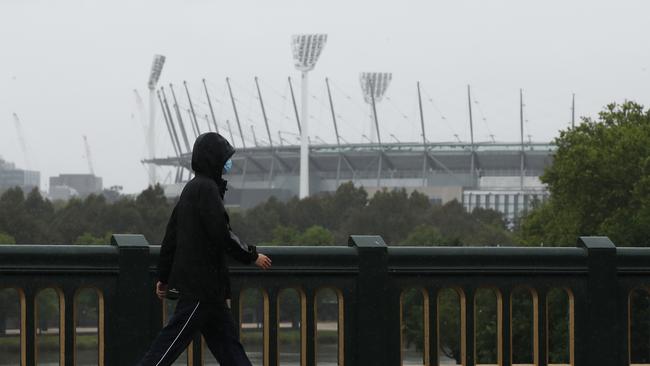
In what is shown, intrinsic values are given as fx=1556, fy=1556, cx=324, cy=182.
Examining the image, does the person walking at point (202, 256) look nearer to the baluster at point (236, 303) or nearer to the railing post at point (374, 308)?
the baluster at point (236, 303)

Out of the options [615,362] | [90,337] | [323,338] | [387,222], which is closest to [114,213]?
[90,337]

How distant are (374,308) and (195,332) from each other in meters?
1.62

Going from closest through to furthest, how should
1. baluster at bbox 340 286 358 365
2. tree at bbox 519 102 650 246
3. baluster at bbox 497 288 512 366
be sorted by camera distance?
baluster at bbox 340 286 358 365 < baluster at bbox 497 288 512 366 < tree at bbox 519 102 650 246

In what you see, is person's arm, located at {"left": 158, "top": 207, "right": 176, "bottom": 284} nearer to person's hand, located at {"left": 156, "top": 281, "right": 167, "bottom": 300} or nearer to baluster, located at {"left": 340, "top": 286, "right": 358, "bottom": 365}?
person's hand, located at {"left": 156, "top": 281, "right": 167, "bottom": 300}

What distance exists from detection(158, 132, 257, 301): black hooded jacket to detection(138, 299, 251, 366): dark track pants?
89 millimetres

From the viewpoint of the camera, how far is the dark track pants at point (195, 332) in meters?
10.2

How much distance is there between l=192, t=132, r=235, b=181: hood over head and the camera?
1013 centimetres

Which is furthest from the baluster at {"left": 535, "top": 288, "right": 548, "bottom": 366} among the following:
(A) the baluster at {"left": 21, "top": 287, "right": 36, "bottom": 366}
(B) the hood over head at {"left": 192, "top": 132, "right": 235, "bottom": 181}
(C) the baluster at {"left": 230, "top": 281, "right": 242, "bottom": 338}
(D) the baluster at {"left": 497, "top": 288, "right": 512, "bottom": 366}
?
(A) the baluster at {"left": 21, "top": 287, "right": 36, "bottom": 366}

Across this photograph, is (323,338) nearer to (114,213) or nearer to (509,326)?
(114,213)

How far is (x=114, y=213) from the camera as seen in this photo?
17112 centimetres

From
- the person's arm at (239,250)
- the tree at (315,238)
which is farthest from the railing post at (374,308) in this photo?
the tree at (315,238)

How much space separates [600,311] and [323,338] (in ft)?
506

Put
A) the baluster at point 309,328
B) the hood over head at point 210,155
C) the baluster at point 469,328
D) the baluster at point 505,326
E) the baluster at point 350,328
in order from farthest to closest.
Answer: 1. the baluster at point 505,326
2. the baluster at point 469,328
3. the baluster at point 350,328
4. the baluster at point 309,328
5. the hood over head at point 210,155

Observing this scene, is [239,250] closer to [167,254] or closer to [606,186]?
[167,254]
